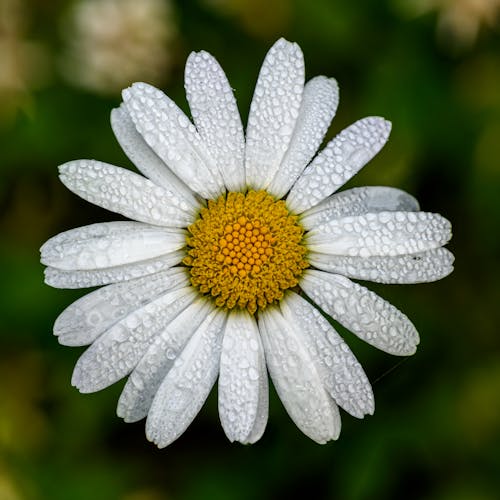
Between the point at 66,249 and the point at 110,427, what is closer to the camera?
the point at 66,249

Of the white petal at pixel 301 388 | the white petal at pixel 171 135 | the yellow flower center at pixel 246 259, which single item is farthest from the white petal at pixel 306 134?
the white petal at pixel 301 388

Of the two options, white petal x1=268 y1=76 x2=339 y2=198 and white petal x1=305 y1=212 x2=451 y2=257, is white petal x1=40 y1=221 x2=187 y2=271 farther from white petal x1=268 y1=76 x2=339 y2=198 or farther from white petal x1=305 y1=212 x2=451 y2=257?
white petal x1=305 y1=212 x2=451 y2=257

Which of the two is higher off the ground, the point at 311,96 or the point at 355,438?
the point at 311,96

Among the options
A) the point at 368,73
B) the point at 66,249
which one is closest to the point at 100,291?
the point at 66,249
